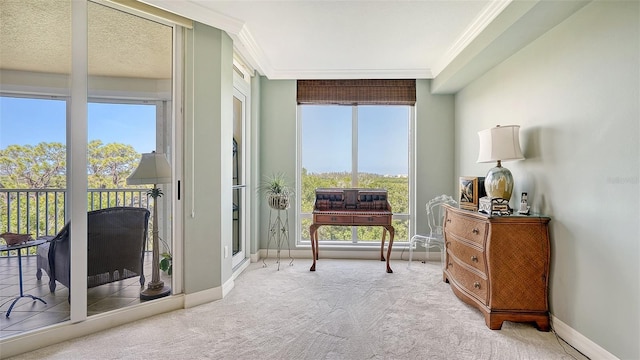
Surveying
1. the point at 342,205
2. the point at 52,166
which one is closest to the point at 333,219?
the point at 342,205

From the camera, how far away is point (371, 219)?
3.62 metres

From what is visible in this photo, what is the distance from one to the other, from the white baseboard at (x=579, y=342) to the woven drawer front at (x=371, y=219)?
5.76 ft

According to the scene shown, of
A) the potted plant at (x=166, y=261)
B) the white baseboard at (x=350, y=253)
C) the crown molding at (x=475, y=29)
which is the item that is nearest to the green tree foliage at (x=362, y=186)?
the white baseboard at (x=350, y=253)

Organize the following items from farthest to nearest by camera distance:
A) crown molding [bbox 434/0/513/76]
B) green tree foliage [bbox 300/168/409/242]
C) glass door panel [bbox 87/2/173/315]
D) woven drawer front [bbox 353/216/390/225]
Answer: green tree foliage [bbox 300/168/409/242] → woven drawer front [bbox 353/216/390/225] → crown molding [bbox 434/0/513/76] → glass door panel [bbox 87/2/173/315]

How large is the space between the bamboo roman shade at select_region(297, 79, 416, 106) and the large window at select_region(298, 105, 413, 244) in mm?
147

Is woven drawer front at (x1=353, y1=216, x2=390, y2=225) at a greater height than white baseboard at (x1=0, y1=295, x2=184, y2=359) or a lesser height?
greater

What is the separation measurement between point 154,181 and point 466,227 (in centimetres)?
277

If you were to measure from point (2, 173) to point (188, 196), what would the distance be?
1.17 meters

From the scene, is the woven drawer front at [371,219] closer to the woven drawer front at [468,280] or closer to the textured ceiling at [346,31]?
the woven drawer front at [468,280]

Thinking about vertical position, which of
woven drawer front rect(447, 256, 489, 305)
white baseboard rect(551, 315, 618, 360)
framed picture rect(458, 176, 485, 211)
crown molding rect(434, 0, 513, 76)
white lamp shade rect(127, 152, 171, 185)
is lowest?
white baseboard rect(551, 315, 618, 360)

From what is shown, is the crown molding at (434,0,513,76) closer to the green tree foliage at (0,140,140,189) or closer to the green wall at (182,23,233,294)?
the green wall at (182,23,233,294)

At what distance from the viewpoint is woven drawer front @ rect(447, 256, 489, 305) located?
2389 mm

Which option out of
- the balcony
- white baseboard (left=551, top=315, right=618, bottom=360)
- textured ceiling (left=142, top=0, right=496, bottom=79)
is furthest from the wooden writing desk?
the balcony

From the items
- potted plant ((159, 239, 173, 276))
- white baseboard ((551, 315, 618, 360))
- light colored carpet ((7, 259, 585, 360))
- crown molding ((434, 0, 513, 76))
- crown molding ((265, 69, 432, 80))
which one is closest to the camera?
white baseboard ((551, 315, 618, 360))
